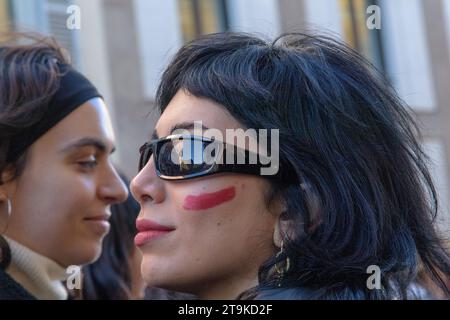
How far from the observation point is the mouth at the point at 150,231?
92.0 inches

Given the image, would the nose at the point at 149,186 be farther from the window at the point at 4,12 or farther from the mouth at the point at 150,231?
the window at the point at 4,12

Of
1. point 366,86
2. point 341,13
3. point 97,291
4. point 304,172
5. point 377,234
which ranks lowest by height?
point 97,291

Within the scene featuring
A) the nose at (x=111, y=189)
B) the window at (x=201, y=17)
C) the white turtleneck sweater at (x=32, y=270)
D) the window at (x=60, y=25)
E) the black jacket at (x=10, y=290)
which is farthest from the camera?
the window at (x=201, y=17)

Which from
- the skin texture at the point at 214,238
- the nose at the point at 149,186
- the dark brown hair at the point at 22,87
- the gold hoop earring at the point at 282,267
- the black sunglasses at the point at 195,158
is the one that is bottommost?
the gold hoop earring at the point at 282,267

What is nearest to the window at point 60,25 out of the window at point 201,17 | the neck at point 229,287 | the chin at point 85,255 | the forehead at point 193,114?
the window at point 201,17

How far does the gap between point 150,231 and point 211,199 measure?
0.68 ft

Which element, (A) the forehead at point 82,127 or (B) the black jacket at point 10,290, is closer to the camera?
(B) the black jacket at point 10,290

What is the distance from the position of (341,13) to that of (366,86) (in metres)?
9.74

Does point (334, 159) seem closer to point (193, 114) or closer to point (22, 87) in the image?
point (193, 114)

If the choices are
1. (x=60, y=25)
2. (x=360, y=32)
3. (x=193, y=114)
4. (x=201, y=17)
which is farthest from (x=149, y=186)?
(x=360, y=32)

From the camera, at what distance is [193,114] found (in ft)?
7.82
